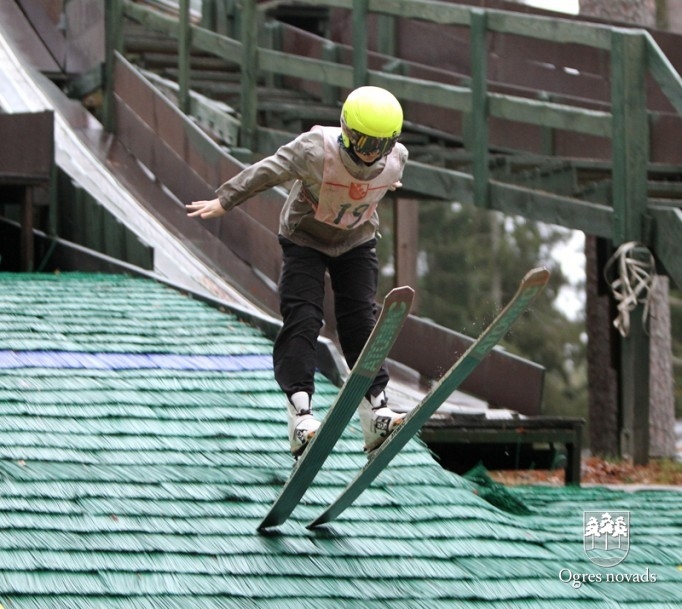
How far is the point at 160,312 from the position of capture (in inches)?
320

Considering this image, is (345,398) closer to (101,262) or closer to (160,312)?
(160,312)

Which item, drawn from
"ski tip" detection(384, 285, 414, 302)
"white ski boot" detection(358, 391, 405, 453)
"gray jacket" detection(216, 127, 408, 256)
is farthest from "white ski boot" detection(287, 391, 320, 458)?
"ski tip" detection(384, 285, 414, 302)

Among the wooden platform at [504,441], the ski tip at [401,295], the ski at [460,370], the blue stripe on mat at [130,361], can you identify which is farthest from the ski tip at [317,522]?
the wooden platform at [504,441]

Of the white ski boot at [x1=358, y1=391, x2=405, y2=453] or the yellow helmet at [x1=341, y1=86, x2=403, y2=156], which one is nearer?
the yellow helmet at [x1=341, y1=86, x2=403, y2=156]

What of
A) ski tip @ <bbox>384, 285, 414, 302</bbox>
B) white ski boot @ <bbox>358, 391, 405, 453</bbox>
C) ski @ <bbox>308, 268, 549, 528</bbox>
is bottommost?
white ski boot @ <bbox>358, 391, 405, 453</bbox>

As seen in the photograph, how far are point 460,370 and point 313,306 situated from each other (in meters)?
1.03

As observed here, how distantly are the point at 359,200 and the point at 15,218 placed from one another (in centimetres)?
611

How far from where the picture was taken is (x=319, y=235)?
18.5 feet

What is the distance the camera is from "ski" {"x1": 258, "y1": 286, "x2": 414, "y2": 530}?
4527 millimetres

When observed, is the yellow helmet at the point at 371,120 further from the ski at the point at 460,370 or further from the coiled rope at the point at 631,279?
the coiled rope at the point at 631,279

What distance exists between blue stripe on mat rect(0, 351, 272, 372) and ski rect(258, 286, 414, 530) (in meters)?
1.90

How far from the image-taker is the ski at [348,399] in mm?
4527

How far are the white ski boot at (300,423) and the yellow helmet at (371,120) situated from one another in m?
0.96

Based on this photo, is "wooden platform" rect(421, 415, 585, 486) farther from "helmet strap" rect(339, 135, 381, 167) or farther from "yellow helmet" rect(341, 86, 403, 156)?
"yellow helmet" rect(341, 86, 403, 156)
